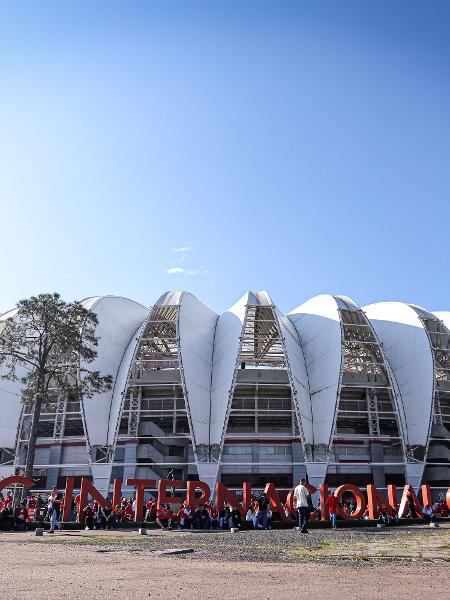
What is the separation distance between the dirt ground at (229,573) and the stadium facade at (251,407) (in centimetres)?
2848

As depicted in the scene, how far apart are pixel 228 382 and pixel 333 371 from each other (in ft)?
29.0

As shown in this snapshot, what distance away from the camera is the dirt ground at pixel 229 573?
6.50 meters

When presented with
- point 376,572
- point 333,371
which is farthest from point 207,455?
point 376,572

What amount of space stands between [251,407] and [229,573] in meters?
38.6

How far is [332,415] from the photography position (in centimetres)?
4034

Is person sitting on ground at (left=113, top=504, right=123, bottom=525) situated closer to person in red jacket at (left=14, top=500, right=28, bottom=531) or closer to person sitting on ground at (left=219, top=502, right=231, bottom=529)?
person in red jacket at (left=14, top=500, right=28, bottom=531)

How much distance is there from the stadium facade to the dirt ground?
28.5 m

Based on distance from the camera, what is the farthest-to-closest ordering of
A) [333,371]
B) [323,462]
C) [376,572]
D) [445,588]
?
[333,371] → [323,462] → [376,572] → [445,588]

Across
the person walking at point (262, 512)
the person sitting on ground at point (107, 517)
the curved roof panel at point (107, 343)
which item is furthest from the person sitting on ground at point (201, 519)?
the curved roof panel at point (107, 343)

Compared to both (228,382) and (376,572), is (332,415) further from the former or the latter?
(376,572)

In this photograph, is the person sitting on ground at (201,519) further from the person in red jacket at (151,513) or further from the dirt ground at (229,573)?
the dirt ground at (229,573)

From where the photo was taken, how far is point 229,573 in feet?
27.1

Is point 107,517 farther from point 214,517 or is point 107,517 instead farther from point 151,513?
point 214,517

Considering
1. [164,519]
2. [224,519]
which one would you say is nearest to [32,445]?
[164,519]
